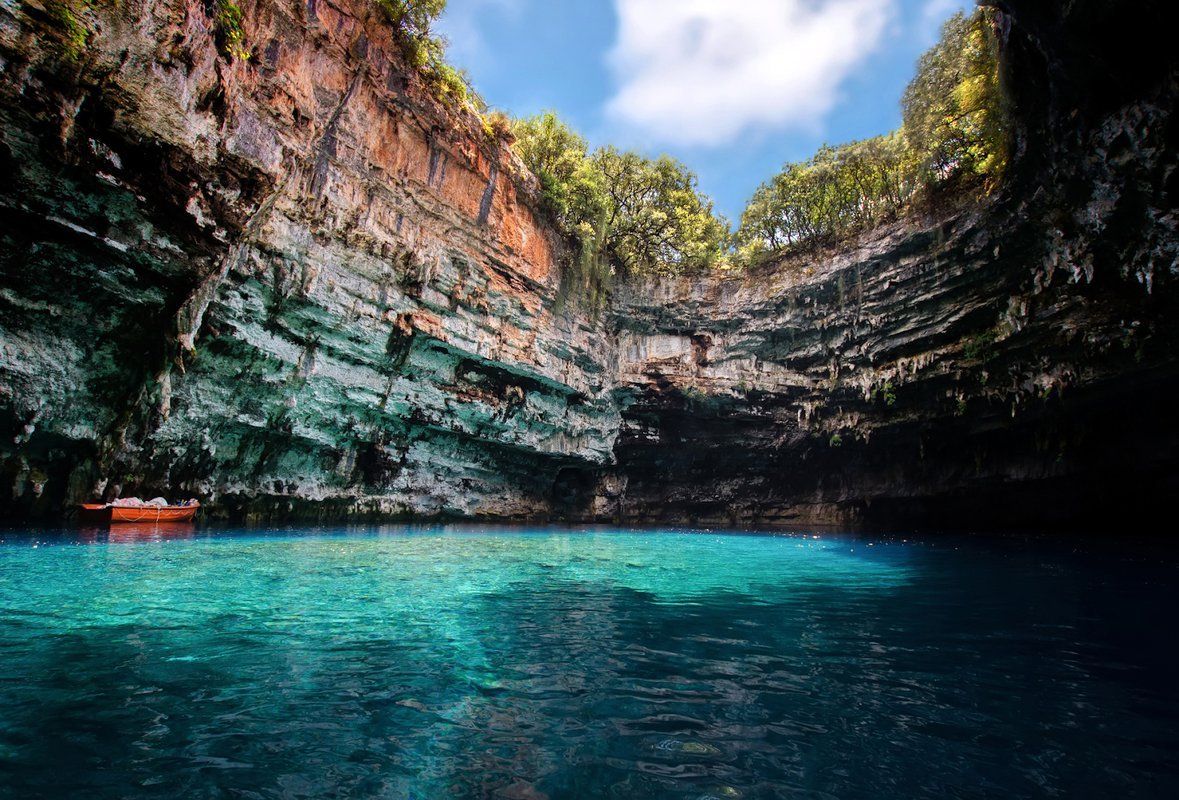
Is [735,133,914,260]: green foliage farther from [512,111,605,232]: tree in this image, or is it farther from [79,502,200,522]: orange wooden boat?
[79,502,200,522]: orange wooden boat

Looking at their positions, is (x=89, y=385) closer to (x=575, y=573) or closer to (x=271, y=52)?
(x=271, y=52)

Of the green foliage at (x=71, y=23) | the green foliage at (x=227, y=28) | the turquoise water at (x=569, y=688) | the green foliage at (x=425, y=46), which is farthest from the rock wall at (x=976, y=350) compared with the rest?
the green foliage at (x=71, y=23)

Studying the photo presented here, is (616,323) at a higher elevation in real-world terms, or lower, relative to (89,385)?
higher

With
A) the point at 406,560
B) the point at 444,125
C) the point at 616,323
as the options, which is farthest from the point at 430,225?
the point at 406,560

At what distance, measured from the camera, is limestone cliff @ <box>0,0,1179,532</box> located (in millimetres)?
9781

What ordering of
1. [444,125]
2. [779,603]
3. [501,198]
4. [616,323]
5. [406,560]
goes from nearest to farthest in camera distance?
[779,603] < [406,560] < [444,125] < [501,198] < [616,323]

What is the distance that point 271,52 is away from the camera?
12.8m

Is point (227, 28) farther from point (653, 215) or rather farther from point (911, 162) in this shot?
point (911, 162)

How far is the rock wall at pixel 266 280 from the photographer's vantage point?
954cm

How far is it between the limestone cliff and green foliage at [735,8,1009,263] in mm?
1541

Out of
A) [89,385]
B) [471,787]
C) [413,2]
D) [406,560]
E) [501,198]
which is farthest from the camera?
[501,198]

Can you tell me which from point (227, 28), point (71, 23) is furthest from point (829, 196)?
point (71, 23)

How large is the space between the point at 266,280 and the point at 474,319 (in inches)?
257

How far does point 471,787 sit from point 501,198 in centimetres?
1925
